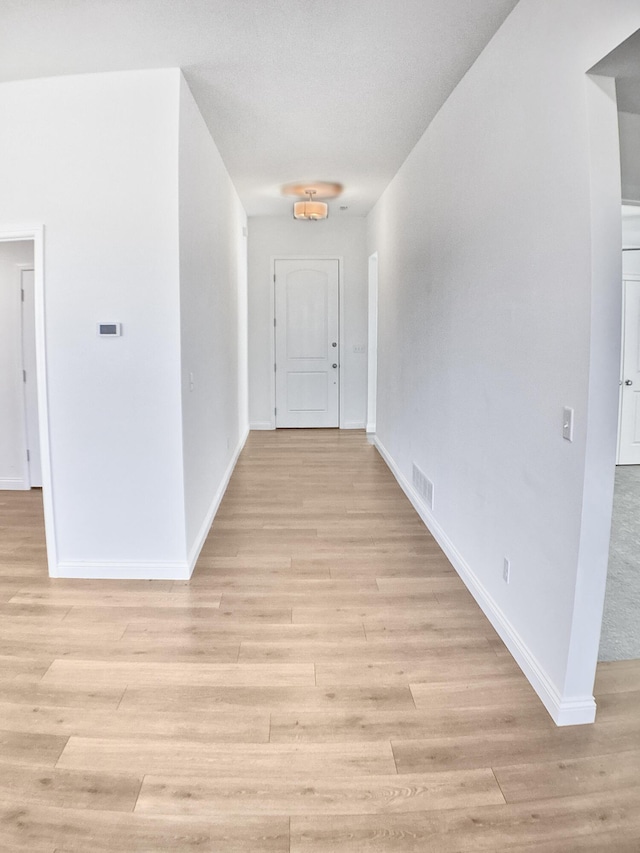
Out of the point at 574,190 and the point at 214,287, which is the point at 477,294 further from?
the point at 214,287

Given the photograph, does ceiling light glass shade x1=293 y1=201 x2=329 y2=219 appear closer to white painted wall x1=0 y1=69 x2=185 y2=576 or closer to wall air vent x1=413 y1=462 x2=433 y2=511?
white painted wall x1=0 y1=69 x2=185 y2=576

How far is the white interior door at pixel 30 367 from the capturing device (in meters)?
4.58

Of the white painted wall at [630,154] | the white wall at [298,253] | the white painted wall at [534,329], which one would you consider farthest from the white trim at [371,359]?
the white painted wall at [630,154]

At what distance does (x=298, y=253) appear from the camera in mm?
7293

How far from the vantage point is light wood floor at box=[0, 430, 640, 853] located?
157 centimetres

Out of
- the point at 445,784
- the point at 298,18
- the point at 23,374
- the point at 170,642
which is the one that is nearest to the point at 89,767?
the point at 170,642

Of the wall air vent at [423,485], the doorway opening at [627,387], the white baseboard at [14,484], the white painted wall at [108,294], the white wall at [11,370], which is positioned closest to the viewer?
the doorway opening at [627,387]

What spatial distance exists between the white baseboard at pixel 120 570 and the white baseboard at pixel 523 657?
1571 millimetres

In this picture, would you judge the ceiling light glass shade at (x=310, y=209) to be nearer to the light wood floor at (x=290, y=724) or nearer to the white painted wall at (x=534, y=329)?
the white painted wall at (x=534, y=329)

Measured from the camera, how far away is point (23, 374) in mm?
4664

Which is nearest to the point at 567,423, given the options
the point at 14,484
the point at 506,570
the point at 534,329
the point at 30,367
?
the point at 534,329

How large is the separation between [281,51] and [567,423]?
2.23 meters

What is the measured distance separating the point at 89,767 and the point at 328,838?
81 cm

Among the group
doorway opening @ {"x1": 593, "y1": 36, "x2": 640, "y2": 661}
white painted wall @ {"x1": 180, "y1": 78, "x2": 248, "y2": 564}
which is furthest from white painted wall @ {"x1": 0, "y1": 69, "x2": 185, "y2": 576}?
doorway opening @ {"x1": 593, "y1": 36, "x2": 640, "y2": 661}
